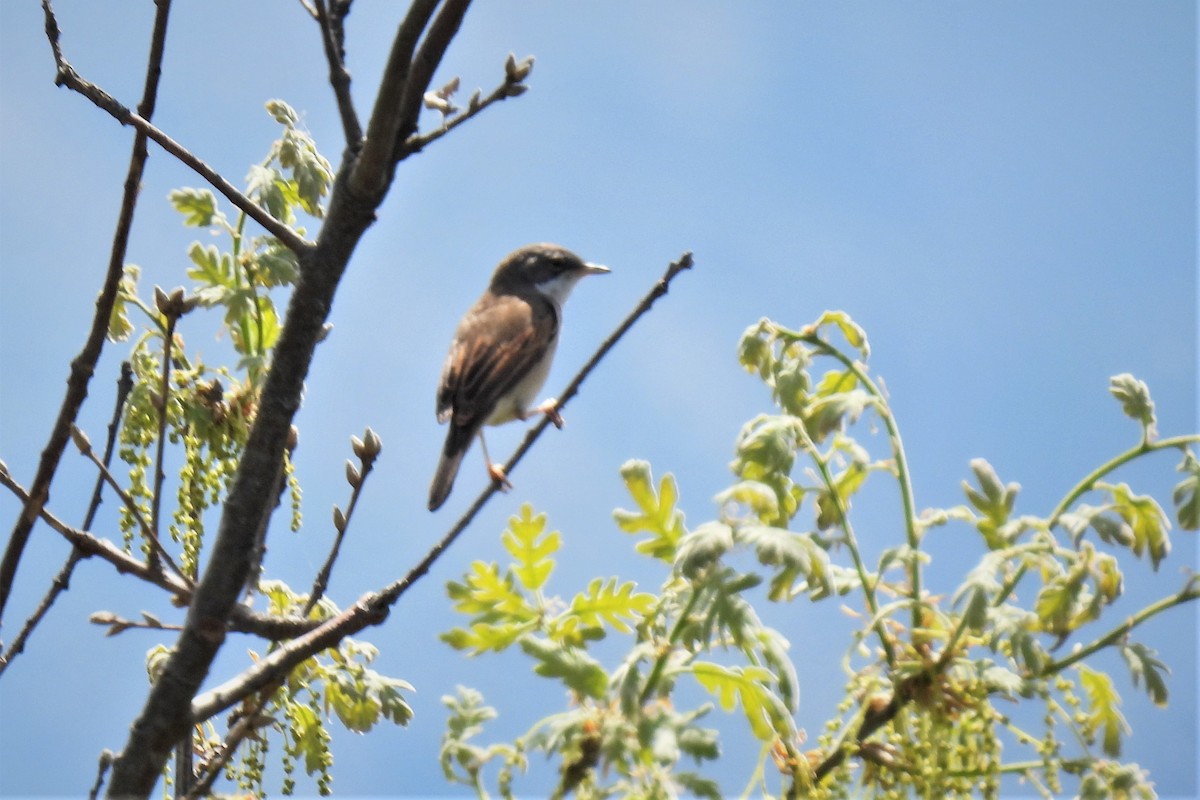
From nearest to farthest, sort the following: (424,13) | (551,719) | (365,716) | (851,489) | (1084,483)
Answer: (551,719)
(1084,483)
(851,489)
(424,13)
(365,716)

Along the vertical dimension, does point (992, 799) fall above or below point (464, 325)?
below

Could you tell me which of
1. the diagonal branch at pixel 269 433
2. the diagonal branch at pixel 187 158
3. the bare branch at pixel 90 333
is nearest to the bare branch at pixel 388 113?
the diagonal branch at pixel 269 433

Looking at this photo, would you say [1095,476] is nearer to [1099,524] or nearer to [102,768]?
[1099,524]

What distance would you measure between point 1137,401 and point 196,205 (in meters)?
3.15

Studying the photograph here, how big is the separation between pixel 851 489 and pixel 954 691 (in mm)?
551

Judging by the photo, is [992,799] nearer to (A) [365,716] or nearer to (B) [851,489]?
(B) [851,489]

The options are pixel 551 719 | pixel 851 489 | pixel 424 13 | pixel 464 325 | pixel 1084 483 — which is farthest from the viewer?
pixel 464 325

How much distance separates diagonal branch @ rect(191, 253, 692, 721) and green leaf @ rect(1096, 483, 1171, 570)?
4.06ft

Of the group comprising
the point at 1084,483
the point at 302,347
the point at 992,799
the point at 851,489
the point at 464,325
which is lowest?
the point at 992,799

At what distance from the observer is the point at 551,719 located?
82.5 inches

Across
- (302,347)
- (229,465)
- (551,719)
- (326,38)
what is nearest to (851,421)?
(551,719)

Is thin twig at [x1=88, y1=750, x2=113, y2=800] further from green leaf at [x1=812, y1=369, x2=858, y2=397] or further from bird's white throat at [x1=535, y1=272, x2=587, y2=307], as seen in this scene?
bird's white throat at [x1=535, y1=272, x2=587, y2=307]

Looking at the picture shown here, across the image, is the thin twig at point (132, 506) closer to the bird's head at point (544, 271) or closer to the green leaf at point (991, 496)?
the green leaf at point (991, 496)

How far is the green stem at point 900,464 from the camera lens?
2547mm
